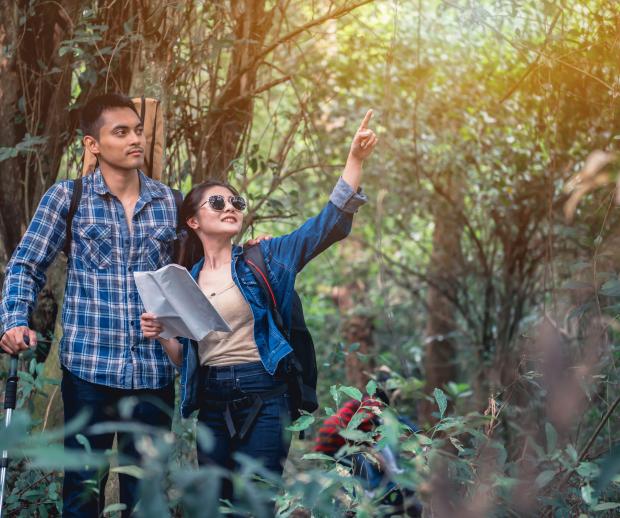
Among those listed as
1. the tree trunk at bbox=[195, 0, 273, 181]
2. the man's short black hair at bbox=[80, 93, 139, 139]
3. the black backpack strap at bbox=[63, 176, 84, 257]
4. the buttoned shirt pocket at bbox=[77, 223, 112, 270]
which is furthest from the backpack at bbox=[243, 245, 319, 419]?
the tree trunk at bbox=[195, 0, 273, 181]

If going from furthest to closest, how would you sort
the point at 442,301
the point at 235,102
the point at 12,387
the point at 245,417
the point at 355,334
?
the point at 355,334 < the point at 442,301 < the point at 235,102 < the point at 245,417 < the point at 12,387

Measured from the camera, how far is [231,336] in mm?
3689

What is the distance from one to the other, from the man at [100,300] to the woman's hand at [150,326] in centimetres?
24

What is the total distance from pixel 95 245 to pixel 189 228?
0.47 metres

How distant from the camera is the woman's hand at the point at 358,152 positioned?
11.7 feet

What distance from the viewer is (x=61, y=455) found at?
1145 mm

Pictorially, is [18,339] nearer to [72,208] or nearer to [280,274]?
[72,208]

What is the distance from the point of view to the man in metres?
3.70

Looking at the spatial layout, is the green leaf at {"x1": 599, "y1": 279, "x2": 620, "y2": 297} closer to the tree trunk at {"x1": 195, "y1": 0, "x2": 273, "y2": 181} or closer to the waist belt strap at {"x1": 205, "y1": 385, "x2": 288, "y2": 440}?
the waist belt strap at {"x1": 205, "y1": 385, "x2": 288, "y2": 440}

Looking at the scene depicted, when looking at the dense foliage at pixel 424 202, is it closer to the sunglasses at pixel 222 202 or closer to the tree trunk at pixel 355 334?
→ the tree trunk at pixel 355 334

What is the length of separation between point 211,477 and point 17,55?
189 inches

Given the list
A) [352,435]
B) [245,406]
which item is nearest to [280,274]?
[245,406]

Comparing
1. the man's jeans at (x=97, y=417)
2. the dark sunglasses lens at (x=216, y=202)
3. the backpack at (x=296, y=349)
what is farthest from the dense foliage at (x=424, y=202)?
the dark sunglasses lens at (x=216, y=202)

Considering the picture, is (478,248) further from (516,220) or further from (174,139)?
(174,139)
